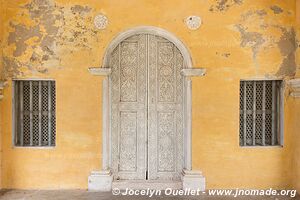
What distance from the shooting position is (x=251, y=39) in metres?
7.23

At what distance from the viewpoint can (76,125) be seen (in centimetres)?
723

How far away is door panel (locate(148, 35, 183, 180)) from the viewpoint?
Answer: 24.4 feet

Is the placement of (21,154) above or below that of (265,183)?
above

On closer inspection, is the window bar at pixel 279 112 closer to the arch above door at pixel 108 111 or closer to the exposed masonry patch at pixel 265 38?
the exposed masonry patch at pixel 265 38

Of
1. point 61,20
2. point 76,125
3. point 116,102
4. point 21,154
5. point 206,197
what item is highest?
point 61,20

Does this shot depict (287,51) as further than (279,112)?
No

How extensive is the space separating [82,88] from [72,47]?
0.84m

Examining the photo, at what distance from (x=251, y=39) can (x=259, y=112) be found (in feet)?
4.96

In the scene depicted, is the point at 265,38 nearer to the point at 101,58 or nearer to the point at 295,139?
the point at 295,139

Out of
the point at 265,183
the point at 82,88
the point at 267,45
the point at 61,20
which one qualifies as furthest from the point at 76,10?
the point at 265,183

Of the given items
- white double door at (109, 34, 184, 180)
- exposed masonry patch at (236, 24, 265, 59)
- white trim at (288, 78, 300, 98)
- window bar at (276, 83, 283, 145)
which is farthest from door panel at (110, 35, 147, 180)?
white trim at (288, 78, 300, 98)

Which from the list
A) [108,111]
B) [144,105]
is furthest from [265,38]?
[108,111]

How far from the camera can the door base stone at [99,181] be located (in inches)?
283

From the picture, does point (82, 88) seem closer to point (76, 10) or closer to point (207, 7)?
point (76, 10)
